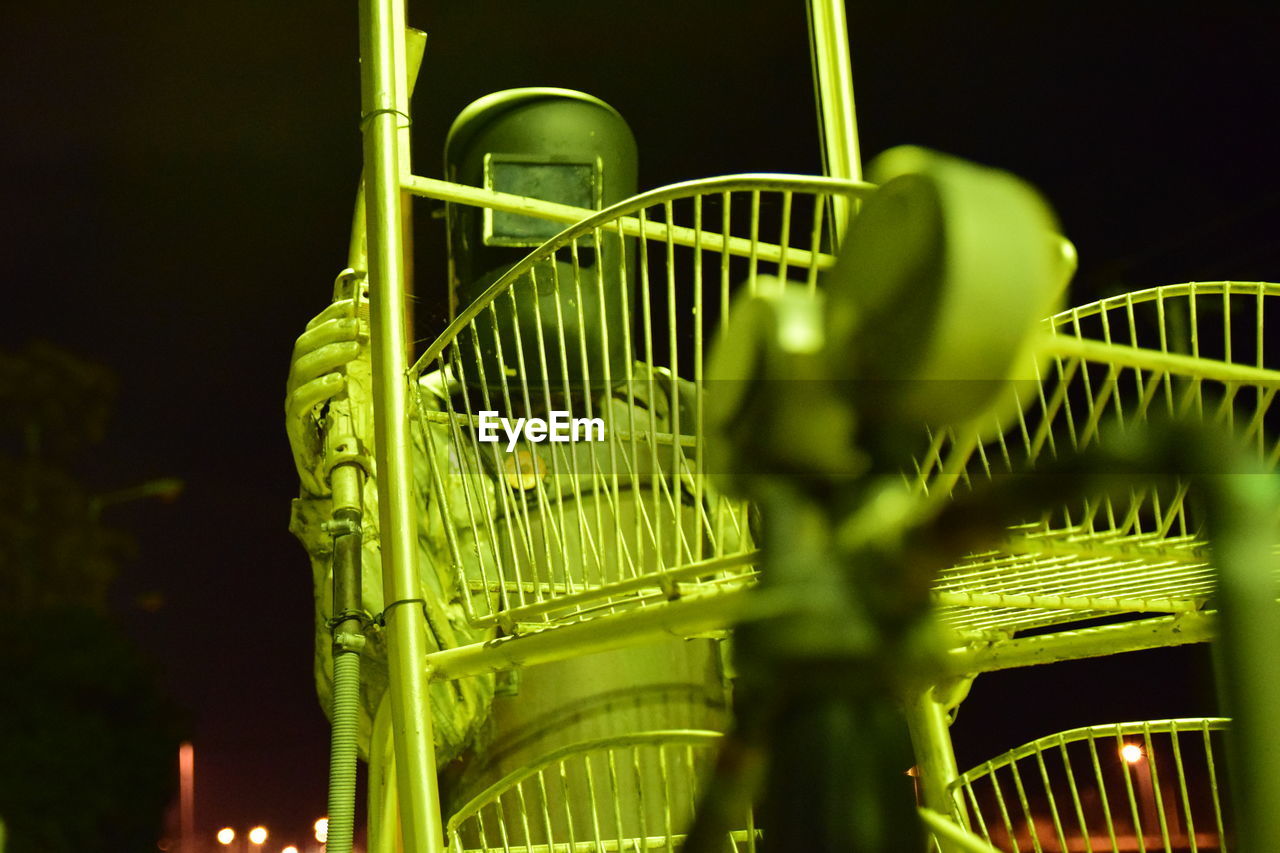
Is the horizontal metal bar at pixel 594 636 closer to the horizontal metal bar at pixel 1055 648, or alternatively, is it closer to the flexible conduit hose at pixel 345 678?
the flexible conduit hose at pixel 345 678

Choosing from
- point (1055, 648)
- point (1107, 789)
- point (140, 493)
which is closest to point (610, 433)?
point (1055, 648)

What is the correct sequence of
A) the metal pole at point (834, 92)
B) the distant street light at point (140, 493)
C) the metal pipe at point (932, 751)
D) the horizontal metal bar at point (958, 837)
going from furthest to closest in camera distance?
the distant street light at point (140, 493)
the metal pole at point (834, 92)
the metal pipe at point (932, 751)
the horizontal metal bar at point (958, 837)

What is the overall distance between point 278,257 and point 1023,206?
4.32m

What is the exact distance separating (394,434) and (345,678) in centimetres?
26

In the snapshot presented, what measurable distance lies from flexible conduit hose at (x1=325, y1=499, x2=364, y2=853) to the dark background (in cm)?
65

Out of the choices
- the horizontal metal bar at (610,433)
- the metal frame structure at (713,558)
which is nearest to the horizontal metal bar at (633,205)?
the metal frame structure at (713,558)

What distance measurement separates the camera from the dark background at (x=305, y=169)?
2.86 m

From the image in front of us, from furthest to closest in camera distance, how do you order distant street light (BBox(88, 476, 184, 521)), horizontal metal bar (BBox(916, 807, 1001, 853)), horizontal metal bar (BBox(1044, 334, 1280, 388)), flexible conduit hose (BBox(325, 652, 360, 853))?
distant street light (BBox(88, 476, 184, 521)) → flexible conduit hose (BBox(325, 652, 360, 853)) → horizontal metal bar (BBox(1044, 334, 1280, 388)) → horizontal metal bar (BBox(916, 807, 1001, 853))

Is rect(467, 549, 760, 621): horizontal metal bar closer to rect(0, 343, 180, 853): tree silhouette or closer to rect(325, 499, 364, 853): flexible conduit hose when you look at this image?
rect(325, 499, 364, 853): flexible conduit hose

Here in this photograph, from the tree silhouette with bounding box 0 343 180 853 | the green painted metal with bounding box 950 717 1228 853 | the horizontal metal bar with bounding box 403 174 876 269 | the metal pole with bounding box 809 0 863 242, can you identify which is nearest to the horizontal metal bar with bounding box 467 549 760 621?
the horizontal metal bar with bounding box 403 174 876 269

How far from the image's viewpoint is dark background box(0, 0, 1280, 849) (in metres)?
2.86

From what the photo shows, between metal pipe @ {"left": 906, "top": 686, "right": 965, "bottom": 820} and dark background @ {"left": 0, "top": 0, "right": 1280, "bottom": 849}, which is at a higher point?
dark background @ {"left": 0, "top": 0, "right": 1280, "bottom": 849}

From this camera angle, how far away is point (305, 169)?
13.2ft

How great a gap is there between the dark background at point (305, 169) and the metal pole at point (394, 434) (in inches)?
25.4
